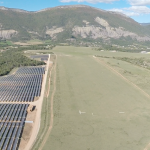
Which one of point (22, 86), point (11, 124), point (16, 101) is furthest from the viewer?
point (22, 86)

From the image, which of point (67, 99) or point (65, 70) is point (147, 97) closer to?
point (67, 99)

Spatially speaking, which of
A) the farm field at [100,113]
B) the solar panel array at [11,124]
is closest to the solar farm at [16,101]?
the solar panel array at [11,124]

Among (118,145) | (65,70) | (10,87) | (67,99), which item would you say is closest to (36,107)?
(67,99)

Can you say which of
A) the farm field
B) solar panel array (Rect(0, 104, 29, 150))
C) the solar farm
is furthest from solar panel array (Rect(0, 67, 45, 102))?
the farm field

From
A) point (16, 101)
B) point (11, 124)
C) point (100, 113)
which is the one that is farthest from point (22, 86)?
point (100, 113)

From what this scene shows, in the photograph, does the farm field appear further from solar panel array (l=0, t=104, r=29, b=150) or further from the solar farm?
the solar farm

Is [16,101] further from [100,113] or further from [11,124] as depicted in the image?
[100,113]

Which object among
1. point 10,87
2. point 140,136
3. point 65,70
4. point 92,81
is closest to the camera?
point 140,136

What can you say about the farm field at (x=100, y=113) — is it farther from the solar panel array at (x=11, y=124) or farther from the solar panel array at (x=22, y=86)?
the solar panel array at (x=22, y=86)
